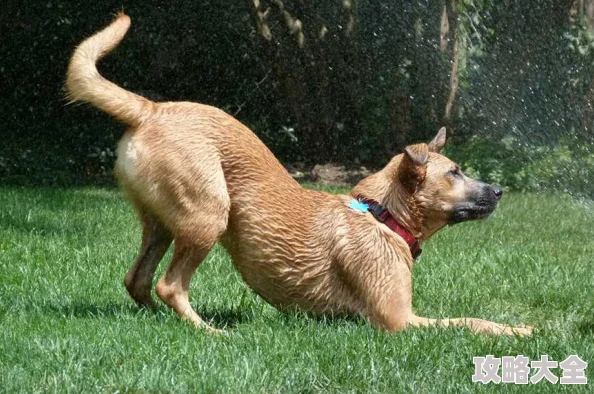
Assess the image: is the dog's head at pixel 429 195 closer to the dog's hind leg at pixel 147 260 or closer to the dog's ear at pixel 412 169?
the dog's ear at pixel 412 169

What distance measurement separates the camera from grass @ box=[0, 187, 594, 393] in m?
4.36

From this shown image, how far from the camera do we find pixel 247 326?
209 inches

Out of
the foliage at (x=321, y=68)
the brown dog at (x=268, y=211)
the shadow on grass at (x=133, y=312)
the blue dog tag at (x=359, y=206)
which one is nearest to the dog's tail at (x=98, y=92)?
the brown dog at (x=268, y=211)

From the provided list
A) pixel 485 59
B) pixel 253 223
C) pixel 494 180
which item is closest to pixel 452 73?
pixel 485 59

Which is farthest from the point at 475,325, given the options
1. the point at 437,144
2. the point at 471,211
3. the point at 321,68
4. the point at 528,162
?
the point at 321,68

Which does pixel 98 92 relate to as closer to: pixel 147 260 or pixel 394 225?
pixel 147 260

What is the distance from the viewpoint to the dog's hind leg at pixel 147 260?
18.2ft

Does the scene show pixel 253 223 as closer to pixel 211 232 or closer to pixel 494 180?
pixel 211 232

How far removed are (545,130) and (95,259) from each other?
8.39 meters

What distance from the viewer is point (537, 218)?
1005 cm

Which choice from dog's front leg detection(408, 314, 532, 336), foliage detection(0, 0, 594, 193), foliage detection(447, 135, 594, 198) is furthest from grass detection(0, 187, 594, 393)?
foliage detection(0, 0, 594, 193)

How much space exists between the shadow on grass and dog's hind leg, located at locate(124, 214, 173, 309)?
0.07 m

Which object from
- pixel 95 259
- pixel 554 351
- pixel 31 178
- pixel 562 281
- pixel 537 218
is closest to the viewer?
pixel 554 351

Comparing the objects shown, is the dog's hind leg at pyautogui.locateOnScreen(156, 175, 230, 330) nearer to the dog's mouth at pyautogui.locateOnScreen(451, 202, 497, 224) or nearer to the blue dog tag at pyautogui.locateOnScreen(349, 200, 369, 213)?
the blue dog tag at pyautogui.locateOnScreen(349, 200, 369, 213)
